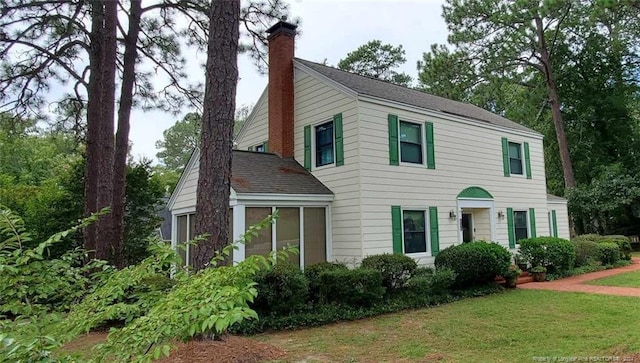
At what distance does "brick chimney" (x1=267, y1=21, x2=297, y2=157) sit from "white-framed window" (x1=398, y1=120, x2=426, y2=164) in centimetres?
348

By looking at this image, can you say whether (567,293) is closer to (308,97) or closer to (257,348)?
(257,348)

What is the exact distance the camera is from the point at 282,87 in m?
12.4

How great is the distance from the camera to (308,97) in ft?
39.0

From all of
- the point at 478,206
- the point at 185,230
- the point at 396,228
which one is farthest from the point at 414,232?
the point at 185,230

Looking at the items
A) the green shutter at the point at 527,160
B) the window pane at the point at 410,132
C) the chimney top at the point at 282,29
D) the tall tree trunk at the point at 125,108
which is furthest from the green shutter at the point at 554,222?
the tall tree trunk at the point at 125,108

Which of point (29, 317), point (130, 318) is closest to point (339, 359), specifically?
point (130, 318)

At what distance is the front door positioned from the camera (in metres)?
13.1

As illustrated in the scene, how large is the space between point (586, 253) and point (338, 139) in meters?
10.1

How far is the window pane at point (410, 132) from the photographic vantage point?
36.6 ft

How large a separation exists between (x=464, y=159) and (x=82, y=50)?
1156 cm

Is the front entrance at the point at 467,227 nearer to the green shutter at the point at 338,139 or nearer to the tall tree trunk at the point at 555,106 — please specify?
the green shutter at the point at 338,139

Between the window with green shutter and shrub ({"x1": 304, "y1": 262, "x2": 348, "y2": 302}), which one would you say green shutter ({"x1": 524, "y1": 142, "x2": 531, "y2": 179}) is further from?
shrub ({"x1": 304, "y1": 262, "x2": 348, "y2": 302})

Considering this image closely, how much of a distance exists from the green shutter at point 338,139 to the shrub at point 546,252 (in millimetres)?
6289

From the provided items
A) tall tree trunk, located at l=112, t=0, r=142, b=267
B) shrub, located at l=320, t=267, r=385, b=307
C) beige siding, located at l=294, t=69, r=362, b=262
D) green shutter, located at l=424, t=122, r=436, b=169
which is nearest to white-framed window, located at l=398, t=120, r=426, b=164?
green shutter, located at l=424, t=122, r=436, b=169
